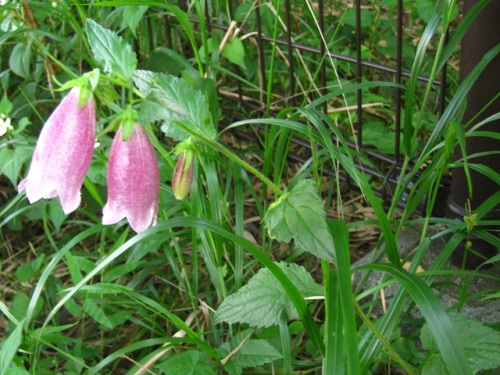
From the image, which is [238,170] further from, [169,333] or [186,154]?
[186,154]

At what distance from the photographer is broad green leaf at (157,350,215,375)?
1246 millimetres

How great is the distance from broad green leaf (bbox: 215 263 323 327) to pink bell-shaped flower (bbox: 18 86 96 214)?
387mm

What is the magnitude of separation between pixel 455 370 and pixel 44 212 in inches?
46.0

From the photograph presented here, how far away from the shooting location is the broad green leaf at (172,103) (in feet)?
2.59

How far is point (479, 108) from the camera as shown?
144 centimetres

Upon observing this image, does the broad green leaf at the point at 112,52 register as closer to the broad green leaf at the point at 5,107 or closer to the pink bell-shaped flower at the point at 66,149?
the pink bell-shaped flower at the point at 66,149

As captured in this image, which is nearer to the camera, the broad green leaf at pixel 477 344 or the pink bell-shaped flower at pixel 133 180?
the pink bell-shaped flower at pixel 133 180

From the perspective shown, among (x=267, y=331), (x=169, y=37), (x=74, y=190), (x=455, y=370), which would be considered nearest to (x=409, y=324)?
(x=267, y=331)

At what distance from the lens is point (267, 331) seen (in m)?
1.40

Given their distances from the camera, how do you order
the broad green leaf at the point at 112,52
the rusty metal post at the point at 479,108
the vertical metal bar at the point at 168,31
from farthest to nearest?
the vertical metal bar at the point at 168,31 < the rusty metal post at the point at 479,108 < the broad green leaf at the point at 112,52

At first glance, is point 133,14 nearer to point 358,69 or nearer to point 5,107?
point 5,107

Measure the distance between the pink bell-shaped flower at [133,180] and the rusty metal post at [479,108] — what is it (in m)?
0.63

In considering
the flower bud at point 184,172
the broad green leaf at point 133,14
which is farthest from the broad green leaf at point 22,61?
the flower bud at point 184,172

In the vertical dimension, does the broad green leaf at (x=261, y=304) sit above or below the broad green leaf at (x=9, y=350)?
above
